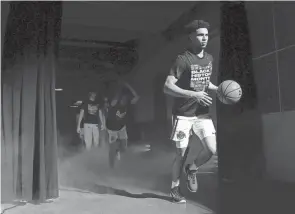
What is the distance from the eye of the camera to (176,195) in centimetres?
251

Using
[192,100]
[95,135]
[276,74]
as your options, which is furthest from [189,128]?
[276,74]

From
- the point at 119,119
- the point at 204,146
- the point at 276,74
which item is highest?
the point at 276,74

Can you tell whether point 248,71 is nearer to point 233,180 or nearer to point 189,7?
point 189,7

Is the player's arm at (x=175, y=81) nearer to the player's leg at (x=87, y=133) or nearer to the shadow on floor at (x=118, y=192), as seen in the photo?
the player's leg at (x=87, y=133)

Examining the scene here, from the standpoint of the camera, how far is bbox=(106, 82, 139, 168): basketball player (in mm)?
2471

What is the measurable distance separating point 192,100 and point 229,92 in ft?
0.94

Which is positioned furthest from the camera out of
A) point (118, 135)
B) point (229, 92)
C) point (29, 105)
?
point (229, 92)

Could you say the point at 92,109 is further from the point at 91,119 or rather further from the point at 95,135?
the point at 95,135

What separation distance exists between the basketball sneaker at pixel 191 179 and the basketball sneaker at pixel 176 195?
3.1 inches

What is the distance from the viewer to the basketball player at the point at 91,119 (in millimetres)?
2436

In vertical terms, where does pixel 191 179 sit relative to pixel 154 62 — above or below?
below

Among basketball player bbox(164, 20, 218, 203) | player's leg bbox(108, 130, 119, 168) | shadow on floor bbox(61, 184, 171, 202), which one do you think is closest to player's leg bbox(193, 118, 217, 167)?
basketball player bbox(164, 20, 218, 203)

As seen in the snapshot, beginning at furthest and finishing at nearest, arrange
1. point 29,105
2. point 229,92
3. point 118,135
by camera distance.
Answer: point 229,92, point 118,135, point 29,105

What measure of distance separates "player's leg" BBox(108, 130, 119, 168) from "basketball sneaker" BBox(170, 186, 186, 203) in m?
0.47
